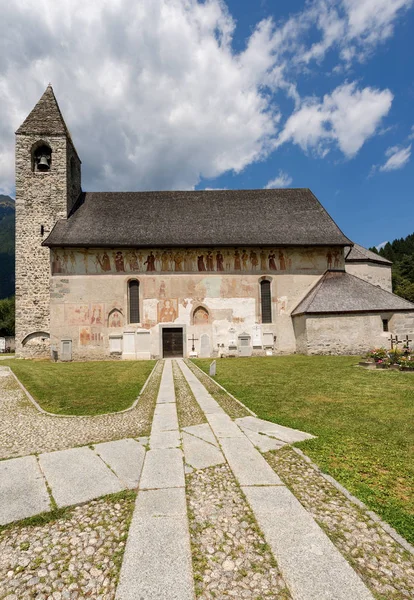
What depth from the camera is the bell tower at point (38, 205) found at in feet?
73.2

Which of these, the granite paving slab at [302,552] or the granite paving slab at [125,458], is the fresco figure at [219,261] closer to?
the granite paving slab at [125,458]

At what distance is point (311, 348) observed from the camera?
19.7 metres

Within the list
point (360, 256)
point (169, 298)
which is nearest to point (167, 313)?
point (169, 298)

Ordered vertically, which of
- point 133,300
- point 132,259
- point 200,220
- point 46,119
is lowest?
point 133,300

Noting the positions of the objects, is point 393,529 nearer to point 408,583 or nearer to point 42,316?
point 408,583

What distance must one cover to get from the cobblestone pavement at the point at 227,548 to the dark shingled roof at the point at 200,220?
19565 millimetres

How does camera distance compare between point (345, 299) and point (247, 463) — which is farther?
point (345, 299)

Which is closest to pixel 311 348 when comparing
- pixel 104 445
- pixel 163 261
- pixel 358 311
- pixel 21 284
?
pixel 358 311

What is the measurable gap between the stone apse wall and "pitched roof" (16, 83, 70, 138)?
10.4 m

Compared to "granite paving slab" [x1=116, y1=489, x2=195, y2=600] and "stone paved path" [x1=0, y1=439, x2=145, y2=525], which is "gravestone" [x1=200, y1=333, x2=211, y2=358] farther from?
"granite paving slab" [x1=116, y1=489, x2=195, y2=600]

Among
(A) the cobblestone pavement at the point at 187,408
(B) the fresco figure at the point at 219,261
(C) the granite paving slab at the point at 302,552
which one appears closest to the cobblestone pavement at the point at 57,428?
(A) the cobblestone pavement at the point at 187,408

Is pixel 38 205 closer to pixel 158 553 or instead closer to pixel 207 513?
pixel 207 513

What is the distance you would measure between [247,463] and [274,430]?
1454mm

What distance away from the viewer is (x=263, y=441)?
191 inches
